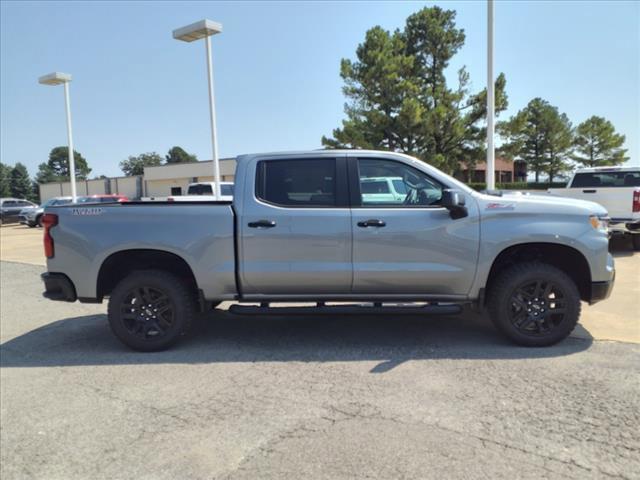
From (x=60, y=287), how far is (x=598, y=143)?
45.3 m

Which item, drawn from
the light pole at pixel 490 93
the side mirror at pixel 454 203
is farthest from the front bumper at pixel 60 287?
the light pole at pixel 490 93

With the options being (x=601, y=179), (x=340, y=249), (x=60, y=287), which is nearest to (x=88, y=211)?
(x=60, y=287)

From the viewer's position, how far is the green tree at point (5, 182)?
8069cm

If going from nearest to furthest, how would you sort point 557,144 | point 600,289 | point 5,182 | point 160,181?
point 600,289, point 557,144, point 160,181, point 5,182

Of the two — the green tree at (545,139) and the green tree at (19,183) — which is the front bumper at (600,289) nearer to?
the green tree at (545,139)

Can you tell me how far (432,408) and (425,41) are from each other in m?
26.5

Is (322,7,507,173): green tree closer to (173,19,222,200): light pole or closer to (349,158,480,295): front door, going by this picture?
(173,19,222,200): light pole

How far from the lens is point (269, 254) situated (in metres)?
4.74

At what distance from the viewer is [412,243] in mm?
4656

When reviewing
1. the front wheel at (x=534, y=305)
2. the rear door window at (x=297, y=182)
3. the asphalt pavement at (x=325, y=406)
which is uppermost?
the rear door window at (x=297, y=182)

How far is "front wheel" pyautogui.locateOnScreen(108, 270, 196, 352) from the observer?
485 cm

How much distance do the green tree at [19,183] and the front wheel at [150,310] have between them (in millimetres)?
91924

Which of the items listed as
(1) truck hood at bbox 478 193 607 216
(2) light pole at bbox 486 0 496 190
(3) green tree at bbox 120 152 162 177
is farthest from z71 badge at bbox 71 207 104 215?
(3) green tree at bbox 120 152 162 177

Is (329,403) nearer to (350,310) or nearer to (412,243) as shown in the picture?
(350,310)
